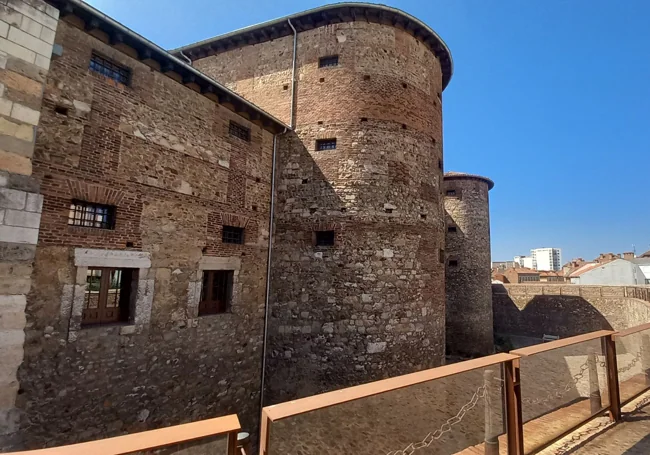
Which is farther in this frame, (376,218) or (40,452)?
(376,218)

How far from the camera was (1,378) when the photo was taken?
17.9ft

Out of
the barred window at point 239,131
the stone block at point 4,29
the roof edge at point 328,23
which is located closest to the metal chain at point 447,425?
the stone block at point 4,29

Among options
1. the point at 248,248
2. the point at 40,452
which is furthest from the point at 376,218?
the point at 40,452

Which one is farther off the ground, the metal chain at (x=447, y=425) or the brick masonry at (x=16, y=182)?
the brick masonry at (x=16, y=182)

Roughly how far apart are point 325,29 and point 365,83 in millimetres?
2335

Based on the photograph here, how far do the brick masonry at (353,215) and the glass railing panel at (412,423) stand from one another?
6.91 meters

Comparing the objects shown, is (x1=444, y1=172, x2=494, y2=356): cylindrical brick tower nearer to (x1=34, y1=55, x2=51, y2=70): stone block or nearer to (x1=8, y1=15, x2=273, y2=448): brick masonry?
(x1=8, y1=15, x2=273, y2=448): brick masonry

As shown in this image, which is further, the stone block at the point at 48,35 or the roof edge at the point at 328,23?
the roof edge at the point at 328,23

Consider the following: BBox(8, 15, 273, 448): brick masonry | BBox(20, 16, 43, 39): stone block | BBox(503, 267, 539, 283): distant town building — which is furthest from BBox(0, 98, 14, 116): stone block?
BBox(503, 267, 539, 283): distant town building

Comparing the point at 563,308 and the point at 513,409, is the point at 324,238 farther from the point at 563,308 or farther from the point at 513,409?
the point at 563,308

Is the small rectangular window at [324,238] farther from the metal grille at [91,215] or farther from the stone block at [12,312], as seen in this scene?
the stone block at [12,312]

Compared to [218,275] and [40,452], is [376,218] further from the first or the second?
[40,452]

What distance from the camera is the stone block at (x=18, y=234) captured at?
5.55 metres

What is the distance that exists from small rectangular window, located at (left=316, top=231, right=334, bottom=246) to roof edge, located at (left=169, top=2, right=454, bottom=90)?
6.96 m
